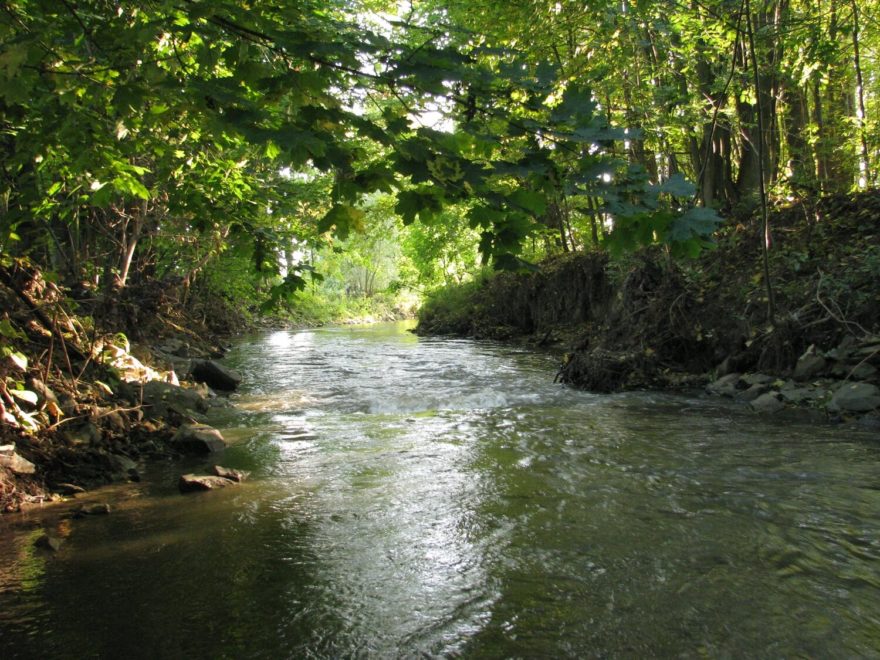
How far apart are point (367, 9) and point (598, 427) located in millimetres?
13706

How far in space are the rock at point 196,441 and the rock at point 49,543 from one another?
2.61 metres

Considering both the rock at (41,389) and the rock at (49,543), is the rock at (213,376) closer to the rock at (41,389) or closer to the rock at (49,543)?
the rock at (41,389)

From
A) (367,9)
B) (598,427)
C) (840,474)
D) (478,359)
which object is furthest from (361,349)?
(840,474)

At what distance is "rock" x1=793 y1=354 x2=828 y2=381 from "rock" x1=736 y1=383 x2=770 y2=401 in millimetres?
460

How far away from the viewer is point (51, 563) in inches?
155

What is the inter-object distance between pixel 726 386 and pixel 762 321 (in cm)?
150

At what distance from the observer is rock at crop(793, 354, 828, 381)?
8.48 m

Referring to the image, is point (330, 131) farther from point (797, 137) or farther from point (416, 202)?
point (797, 137)

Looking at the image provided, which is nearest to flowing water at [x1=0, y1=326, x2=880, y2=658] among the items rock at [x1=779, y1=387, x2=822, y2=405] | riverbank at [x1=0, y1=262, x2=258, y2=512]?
riverbank at [x1=0, y1=262, x2=258, y2=512]

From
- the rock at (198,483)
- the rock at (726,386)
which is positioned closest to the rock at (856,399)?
the rock at (726,386)

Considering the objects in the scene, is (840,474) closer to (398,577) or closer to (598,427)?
(598,427)

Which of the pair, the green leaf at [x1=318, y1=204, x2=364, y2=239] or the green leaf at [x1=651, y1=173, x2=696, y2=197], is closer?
the green leaf at [x1=651, y1=173, x2=696, y2=197]

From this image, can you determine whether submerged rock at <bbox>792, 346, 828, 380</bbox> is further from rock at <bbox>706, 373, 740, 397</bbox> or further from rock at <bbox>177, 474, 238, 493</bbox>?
rock at <bbox>177, 474, 238, 493</bbox>

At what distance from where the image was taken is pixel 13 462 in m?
5.12
